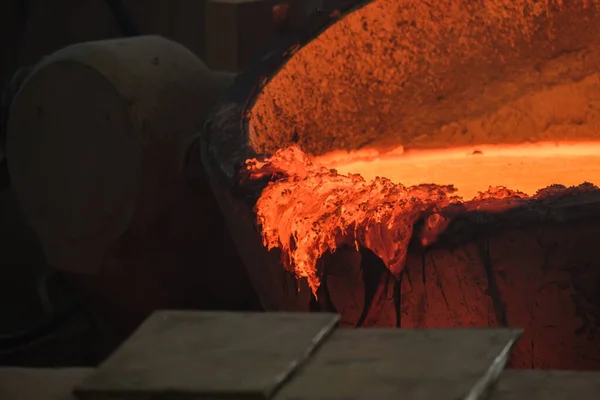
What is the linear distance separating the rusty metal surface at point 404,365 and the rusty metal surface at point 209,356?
0.05 ft

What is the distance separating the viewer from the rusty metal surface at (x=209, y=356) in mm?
626

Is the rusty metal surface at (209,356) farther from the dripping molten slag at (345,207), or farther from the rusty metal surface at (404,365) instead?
the dripping molten slag at (345,207)

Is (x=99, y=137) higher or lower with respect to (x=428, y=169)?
higher

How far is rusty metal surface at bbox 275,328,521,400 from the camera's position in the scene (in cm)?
60

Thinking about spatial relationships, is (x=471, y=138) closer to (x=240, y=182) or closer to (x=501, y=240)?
(x=240, y=182)

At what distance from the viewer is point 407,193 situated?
3.85 feet

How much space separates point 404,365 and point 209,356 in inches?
5.0

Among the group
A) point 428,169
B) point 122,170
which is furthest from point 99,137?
point 428,169

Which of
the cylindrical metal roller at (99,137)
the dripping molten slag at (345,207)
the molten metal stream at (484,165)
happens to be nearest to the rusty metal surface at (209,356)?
the dripping molten slag at (345,207)

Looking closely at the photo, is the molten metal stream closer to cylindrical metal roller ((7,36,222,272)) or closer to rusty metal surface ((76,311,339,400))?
cylindrical metal roller ((7,36,222,272))

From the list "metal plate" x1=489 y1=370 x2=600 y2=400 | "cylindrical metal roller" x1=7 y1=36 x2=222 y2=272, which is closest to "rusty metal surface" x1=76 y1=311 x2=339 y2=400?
"metal plate" x1=489 y1=370 x2=600 y2=400

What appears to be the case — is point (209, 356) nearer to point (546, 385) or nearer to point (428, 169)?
point (546, 385)

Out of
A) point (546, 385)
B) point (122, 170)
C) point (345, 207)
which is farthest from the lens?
point (122, 170)

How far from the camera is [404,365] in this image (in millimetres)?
641
